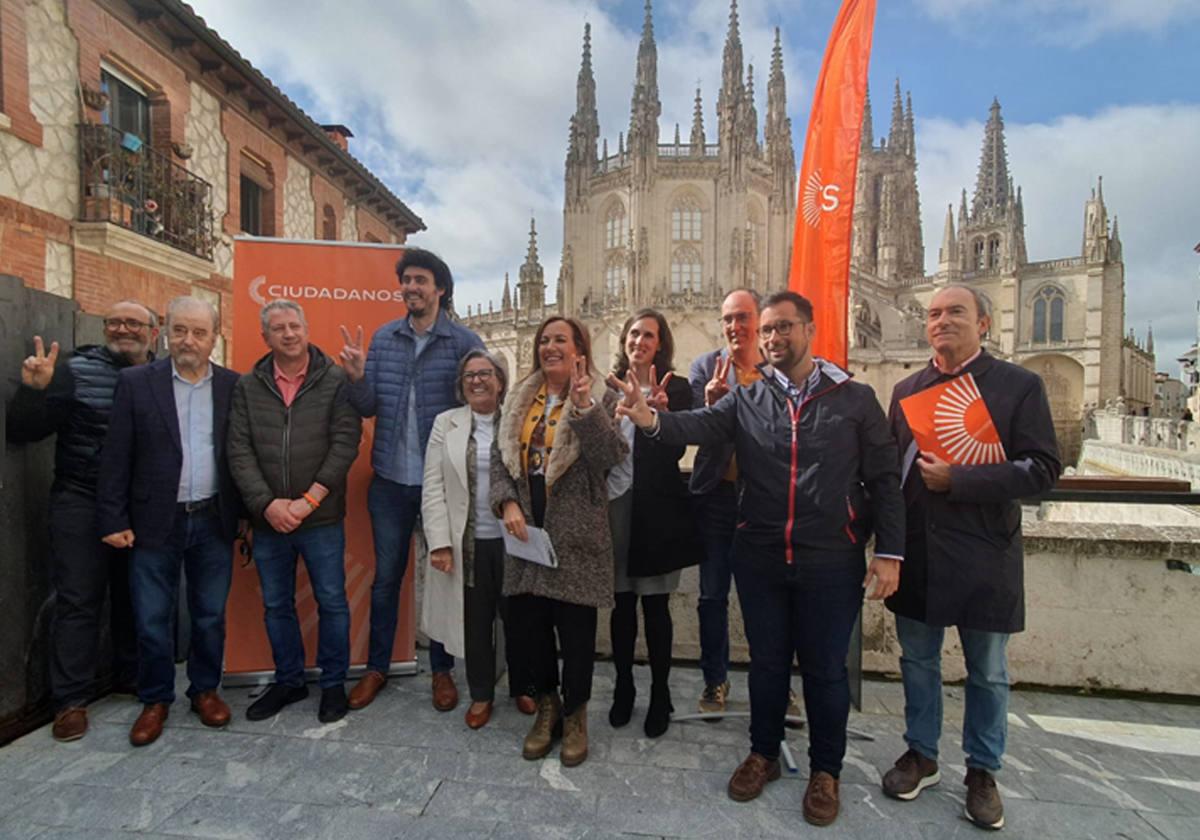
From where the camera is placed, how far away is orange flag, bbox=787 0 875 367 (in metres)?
4.20

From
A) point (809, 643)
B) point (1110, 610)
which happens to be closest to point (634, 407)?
point (809, 643)

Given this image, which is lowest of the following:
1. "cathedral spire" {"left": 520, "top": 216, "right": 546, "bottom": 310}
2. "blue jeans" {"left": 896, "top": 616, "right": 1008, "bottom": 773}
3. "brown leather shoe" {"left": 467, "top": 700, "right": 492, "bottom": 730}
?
"brown leather shoe" {"left": 467, "top": 700, "right": 492, "bottom": 730}

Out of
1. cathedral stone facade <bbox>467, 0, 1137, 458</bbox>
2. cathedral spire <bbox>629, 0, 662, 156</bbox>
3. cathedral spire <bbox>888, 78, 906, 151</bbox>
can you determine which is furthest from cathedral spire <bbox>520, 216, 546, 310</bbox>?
cathedral spire <bbox>888, 78, 906, 151</bbox>

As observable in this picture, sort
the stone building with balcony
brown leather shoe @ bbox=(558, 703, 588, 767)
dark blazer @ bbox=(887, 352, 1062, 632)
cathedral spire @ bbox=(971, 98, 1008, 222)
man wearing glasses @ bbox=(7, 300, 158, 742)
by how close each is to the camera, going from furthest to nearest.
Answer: cathedral spire @ bbox=(971, 98, 1008, 222) → the stone building with balcony → man wearing glasses @ bbox=(7, 300, 158, 742) → brown leather shoe @ bbox=(558, 703, 588, 767) → dark blazer @ bbox=(887, 352, 1062, 632)

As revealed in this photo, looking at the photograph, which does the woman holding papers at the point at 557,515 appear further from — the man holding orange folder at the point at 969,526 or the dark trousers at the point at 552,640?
the man holding orange folder at the point at 969,526

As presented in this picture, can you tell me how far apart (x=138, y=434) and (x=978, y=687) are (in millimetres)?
4287

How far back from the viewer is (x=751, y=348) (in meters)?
3.43

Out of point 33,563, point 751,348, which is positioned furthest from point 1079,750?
point 33,563

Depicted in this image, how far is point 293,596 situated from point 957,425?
11.9 feet

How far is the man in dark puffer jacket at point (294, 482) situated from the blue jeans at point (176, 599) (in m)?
0.24

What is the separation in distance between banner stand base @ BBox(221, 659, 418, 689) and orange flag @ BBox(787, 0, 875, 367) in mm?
3434

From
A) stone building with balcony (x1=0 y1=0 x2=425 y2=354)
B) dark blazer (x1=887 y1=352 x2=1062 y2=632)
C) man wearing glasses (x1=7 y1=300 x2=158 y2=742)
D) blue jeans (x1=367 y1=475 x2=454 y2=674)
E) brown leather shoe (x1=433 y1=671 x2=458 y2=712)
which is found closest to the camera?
dark blazer (x1=887 y1=352 x2=1062 y2=632)

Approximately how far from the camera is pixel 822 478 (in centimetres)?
267

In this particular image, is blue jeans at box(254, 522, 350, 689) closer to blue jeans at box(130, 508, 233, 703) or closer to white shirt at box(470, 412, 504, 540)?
blue jeans at box(130, 508, 233, 703)
